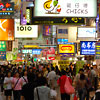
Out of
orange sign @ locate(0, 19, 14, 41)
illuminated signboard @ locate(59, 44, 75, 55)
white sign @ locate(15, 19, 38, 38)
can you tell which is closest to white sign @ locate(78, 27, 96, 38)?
white sign @ locate(15, 19, 38, 38)

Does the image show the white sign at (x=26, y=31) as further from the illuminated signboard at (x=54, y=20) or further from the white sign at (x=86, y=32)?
the illuminated signboard at (x=54, y=20)

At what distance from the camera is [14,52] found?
41.7 meters

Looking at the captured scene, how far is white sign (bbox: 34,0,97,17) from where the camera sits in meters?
13.7

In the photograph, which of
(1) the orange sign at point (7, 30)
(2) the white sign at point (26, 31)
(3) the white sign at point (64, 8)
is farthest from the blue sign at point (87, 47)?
(3) the white sign at point (64, 8)

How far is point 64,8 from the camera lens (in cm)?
1388

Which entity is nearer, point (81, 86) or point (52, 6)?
point (81, 86)

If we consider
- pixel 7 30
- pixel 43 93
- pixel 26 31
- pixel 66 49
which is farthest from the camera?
pixel 66 49

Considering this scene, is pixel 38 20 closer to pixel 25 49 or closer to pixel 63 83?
pixel 63 83

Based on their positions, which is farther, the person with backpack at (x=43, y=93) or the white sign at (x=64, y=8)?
the white sign at (x=64, y=8)

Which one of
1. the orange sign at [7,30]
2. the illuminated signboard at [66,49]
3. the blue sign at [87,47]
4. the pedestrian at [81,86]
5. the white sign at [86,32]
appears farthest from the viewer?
the illuminated signboard at [66,49]

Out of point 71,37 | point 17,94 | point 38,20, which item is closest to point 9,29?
point 71,37

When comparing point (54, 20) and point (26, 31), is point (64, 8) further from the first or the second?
point (26, 31)

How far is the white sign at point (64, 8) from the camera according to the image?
13.7 m

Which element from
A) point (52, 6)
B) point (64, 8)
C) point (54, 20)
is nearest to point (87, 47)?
point (64, 8)
